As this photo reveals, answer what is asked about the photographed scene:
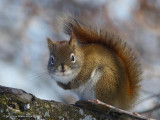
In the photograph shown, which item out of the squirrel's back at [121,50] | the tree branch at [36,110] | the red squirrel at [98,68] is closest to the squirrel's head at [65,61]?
the red squirrel at [98,68]

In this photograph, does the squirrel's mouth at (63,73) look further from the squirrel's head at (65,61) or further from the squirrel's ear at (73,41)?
the squirrel's ear at (73,41)

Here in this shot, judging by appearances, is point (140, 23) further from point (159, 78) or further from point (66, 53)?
point (66, 53)

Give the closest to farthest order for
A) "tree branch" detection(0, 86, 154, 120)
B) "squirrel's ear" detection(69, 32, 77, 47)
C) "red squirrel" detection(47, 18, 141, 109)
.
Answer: "tree branch" detection(0, 86, 154, 120)
"red squirrel" detection(47, 18, 141, 109)
"squirrel's ear" detection(69, 32, 77, 47)

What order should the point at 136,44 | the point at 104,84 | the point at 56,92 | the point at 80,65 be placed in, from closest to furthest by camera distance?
the point at 104,84 < the point at 80,65 < the point at 56,92 < the point at 136,44

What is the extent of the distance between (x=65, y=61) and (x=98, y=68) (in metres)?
0.28

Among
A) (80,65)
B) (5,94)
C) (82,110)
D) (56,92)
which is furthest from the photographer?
(56,92)

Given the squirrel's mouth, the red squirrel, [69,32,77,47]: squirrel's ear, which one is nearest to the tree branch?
the red squirrel

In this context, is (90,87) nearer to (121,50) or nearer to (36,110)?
(121,50)

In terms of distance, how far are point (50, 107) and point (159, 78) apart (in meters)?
2.33

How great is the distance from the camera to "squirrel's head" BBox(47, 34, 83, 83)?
8.36 feet

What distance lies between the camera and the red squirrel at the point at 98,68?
2.49 metres

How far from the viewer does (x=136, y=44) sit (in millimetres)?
4094

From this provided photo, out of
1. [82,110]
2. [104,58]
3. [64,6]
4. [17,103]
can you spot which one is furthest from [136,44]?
[17,103]

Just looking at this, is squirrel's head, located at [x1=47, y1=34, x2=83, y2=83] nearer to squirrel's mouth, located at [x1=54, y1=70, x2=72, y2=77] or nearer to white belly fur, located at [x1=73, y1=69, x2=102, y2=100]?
squirrel's mouth, located at [x1=54, y1=70, x2=72, y2=77]
